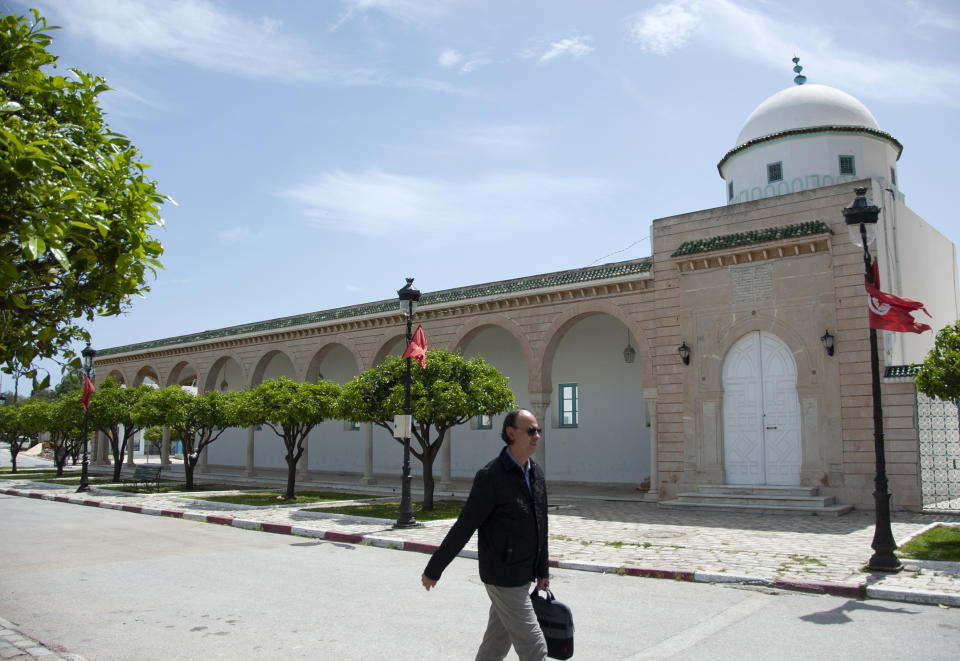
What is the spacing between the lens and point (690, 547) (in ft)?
33.8

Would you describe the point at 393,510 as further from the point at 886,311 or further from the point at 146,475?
the point at 146,475

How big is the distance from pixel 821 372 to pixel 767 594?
800 centimetres

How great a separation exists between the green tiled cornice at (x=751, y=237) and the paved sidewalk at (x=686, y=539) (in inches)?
216

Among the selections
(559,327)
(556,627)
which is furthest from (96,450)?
(556,627)

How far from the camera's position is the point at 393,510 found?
15.6 metres

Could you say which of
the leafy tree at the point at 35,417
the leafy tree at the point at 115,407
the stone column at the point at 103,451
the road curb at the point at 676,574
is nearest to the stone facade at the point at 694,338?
the road curb at the point at 676,574

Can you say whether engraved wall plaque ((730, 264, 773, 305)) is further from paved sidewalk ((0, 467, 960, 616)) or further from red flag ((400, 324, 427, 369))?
red flag ((400, 324, 427, 369))

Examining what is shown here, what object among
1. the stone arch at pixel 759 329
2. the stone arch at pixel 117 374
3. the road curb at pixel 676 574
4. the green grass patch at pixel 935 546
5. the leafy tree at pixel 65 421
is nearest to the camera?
the road curb at pixel 676 574

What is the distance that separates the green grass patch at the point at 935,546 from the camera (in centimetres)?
891

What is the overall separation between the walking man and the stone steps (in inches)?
448

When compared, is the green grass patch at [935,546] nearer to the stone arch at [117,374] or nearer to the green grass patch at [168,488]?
the green grass patch at [168,488]

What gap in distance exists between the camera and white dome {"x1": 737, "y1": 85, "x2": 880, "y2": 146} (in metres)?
17.7

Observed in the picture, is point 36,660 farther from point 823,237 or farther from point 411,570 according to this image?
point 823,237

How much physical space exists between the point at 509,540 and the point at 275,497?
16.4 meters
